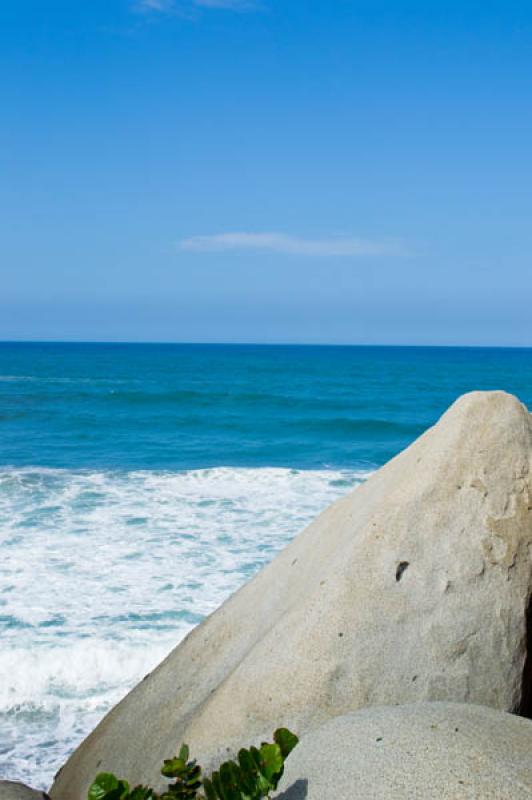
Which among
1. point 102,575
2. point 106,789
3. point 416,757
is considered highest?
point 416,757

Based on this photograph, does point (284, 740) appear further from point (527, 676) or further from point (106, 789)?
point (527, 676)

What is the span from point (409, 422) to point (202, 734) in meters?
29.9

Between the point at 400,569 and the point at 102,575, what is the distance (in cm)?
702

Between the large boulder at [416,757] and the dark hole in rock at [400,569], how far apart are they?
3.85ft

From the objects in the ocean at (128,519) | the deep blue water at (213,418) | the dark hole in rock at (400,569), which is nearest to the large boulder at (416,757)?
the dark hole in rock at (400,569)

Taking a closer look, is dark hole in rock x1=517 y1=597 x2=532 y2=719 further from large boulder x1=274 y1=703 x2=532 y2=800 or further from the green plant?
the green plant

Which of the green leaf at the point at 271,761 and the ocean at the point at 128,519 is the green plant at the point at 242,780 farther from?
the ocean at the point at 128,519

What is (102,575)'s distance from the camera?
10.9m

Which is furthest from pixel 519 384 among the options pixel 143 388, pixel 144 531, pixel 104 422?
pixel 144 531

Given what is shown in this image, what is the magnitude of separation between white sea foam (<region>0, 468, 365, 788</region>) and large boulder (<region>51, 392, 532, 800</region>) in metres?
2.13

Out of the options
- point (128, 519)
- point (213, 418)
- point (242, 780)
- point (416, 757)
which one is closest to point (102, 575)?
point (128, 519)

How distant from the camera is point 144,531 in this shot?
43.2ft

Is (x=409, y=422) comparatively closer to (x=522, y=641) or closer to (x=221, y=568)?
(x=221, y=568)

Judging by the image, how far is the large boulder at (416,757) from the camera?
9.47ft
